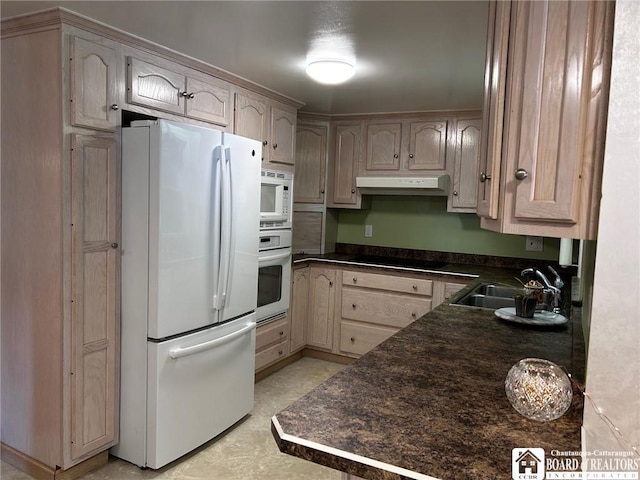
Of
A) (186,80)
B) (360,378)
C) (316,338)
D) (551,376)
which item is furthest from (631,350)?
(316,338)

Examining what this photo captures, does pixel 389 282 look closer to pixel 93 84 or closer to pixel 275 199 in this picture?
pixel 275 199

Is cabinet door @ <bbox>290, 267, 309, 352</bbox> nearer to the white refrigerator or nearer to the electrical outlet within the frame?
the white refrigerator

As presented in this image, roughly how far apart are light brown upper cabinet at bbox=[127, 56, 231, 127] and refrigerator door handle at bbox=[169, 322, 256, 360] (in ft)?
4.17

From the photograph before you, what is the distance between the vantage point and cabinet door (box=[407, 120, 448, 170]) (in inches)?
151

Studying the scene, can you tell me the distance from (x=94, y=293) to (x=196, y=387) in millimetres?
727

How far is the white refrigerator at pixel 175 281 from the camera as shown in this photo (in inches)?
89.4

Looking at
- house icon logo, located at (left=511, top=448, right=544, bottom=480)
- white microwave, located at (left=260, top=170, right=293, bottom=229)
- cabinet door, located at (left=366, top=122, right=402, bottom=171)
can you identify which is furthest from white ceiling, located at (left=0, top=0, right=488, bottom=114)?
house icon logo, located at (left=511, top=448, right=544, bottom=480)

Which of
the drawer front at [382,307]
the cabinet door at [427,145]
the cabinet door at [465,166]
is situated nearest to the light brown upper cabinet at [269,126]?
the cabinet door at [427,145]

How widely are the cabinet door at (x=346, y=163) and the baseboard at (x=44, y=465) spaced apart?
2.70 metres

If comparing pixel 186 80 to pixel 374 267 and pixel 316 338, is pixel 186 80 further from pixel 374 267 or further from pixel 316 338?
pixel 316 338

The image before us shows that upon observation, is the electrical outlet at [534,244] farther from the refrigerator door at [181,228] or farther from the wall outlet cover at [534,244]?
the refrigerator door at [181,228]

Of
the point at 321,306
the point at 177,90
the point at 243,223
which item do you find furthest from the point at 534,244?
the point at 177,90

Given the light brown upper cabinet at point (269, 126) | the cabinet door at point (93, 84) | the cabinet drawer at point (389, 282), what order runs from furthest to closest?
1. the cabinet drawer at point (389, 282)
2. the light brown upper cabinet at point (269, 126)
3. the cabinet door at point (93, 84)

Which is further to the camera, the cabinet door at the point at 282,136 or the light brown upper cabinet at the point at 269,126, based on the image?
the cabinet door at the point at 282,136
